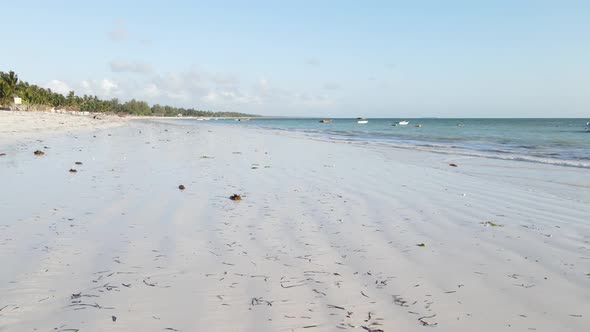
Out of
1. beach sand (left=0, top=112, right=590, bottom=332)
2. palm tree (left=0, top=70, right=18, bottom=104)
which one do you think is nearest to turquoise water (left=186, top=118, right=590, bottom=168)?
beach sand (left=0, top=112, right=590, bottom=332)

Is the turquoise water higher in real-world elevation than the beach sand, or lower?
higher

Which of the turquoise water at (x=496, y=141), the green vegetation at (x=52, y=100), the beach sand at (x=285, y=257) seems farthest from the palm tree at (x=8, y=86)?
the beach sand at (x=285, y=257)

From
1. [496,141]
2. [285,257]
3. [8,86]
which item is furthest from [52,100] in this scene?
[285,257]

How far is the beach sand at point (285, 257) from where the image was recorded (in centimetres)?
316

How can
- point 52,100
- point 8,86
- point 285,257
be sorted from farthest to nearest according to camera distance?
point 52,100, point 8,86, point 285,257

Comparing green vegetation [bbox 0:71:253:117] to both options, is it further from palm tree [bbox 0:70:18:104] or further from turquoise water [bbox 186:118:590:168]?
turquoise water [bbox 186:118:590:168]

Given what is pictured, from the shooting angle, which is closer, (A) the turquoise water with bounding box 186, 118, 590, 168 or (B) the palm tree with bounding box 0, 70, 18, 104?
(A) the turquoise water with bounding box 186, 118, 590, 168

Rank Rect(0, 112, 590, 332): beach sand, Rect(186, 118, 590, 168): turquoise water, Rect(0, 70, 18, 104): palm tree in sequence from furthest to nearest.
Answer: Rect(0, 70, 18, 104): palm tree, Rect(186, 118, 590, 168): turquoise water, Rect(0, 112, 590, 332): beach sand

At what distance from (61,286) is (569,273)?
509 centimetres

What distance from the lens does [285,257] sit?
14.8ft

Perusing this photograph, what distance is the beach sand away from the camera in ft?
10.4

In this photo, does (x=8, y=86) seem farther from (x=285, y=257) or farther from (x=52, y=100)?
(x=285, y=257)

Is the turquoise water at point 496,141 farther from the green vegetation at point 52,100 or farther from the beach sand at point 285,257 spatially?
the green vegetation at point 52,100

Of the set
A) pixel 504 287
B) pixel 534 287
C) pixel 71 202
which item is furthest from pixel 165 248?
pixel 534 287
